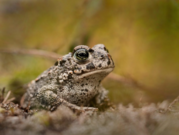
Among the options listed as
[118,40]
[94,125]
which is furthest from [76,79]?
[118,40]

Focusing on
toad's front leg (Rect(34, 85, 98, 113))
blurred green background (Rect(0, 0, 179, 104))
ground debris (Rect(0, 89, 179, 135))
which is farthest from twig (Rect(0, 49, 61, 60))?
ground debris (Rect(0, 89, 179, 135))

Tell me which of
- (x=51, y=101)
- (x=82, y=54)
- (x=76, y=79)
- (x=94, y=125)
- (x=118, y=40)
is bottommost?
(x=94, y=125)

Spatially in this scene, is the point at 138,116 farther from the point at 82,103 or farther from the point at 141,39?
the point at 141,39

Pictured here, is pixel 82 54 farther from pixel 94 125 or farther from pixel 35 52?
pixel 35 52

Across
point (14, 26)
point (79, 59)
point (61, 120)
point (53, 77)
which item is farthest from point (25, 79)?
point (14, 26)

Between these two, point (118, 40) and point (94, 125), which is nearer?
point (94, 125)

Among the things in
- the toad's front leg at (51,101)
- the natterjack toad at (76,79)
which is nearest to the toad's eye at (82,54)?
the natterjack toad at (76,79)

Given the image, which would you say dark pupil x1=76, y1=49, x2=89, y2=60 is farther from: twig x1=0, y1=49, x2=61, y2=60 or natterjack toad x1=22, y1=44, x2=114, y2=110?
twig x1=0, y1=49, x2=61, y2=60

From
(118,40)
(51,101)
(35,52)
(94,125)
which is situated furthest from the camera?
(118,40)
